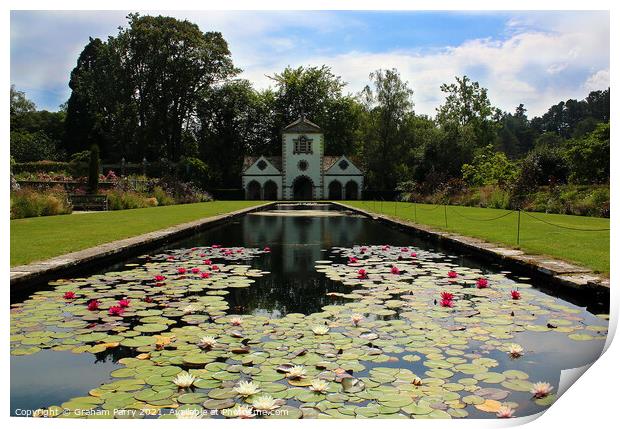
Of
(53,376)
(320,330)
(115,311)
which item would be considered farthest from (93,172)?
(320,330)

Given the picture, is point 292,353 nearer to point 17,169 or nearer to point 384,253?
point 384,253

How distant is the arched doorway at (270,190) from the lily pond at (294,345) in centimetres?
4506

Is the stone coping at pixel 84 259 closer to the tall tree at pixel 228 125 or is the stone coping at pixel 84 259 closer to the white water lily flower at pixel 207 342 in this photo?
the white water lily flower at pixel 207 342

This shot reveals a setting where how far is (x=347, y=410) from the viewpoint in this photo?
296 cm

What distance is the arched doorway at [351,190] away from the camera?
52188 mm

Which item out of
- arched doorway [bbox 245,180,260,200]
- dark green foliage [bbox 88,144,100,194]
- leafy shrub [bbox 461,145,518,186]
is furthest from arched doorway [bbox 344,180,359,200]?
dark green foliage [bbox 88,144,100,194]

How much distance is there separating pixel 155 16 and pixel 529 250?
147 ft

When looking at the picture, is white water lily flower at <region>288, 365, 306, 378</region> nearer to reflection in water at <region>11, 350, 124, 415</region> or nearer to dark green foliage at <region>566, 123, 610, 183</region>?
reflection in water at <region>11, 350, 124, 415</region>

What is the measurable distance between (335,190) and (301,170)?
4209 mm

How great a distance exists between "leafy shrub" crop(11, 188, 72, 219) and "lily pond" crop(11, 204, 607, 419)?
11.9m

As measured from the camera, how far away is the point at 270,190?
2099 inches

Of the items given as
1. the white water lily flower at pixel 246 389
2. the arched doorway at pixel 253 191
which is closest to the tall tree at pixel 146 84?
the arched doorway at pixel 253 191

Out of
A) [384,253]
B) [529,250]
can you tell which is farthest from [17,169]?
[529,250]

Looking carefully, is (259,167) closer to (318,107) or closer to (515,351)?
(318,107)
